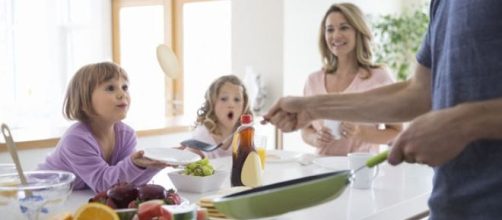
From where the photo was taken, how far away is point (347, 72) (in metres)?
Answer: 2.47

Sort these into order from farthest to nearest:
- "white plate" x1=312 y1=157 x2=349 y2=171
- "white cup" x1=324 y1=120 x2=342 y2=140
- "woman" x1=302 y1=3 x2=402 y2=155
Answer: "woman" x1=302 y1=3 x2=402 y2=155, "white cup" x1=324 y1=120 x2=342 y2=140, "white plate" x1=312 y1=157 x2=349 y2=171

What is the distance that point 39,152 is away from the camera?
2404 mm

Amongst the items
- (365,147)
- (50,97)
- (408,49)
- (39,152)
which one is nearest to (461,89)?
(365,147)

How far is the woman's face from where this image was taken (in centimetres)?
240

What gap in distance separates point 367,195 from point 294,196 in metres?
0.75

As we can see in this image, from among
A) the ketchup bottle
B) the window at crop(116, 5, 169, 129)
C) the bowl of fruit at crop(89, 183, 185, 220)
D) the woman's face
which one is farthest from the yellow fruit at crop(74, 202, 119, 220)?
the window at crop(116, 5, 169, 129)

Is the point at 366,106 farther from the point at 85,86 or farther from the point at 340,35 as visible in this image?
the point at 340,35

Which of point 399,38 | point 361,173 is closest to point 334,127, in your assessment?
point 361,173

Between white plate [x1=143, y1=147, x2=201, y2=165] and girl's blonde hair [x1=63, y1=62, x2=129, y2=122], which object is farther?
girl's blonde hair [x1=63, y1=62, x2=129, y2=122]

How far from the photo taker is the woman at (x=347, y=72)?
2.30 metres

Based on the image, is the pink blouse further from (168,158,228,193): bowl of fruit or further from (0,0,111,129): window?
(0,0,111,129): window

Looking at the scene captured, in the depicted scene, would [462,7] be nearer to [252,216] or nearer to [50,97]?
[252,216]

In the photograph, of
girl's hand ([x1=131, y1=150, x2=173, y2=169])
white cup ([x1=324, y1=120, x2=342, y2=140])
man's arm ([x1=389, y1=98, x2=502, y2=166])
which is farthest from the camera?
white cup ([x1=324, y1=120, x2=342, y2=140])

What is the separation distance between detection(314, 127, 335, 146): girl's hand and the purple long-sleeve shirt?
74 centimetres
